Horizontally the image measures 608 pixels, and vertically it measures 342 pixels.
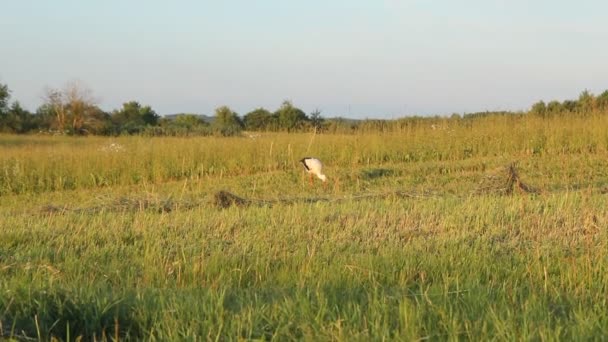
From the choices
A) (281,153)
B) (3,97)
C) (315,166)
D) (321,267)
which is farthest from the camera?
(3,97)

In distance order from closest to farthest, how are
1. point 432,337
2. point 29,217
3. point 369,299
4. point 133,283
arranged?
point 432,337, point 369,299, point 133,283, point 29,217

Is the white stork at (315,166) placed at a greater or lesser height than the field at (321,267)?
greater

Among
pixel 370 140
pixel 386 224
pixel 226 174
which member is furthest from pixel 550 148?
pixel 386 224

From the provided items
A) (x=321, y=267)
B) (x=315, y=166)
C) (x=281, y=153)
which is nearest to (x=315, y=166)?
(x=315, y=166)

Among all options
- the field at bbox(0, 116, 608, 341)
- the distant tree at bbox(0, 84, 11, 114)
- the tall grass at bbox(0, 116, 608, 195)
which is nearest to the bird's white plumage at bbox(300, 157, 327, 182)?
the field at bbox(0, 116, 608, 341)

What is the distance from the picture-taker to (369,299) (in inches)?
120

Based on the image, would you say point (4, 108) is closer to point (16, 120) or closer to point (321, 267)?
point (16, 120)

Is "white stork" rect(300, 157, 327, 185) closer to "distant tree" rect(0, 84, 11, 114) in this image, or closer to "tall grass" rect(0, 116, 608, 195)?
"tall grass" rect(0, 116, 608, 195)

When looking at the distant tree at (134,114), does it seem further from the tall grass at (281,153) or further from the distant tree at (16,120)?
the tall grass at (281,153)

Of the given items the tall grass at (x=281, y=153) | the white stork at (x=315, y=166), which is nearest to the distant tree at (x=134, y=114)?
the tall grass at (x=281, y=153)

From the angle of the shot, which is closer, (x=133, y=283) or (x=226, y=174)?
(x=133, y=283)

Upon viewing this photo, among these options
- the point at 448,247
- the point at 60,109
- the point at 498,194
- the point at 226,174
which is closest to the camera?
the point at 448,247

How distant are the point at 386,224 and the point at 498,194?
2.86 metres

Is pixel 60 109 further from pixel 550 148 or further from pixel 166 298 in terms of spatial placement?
pixel 166 298
